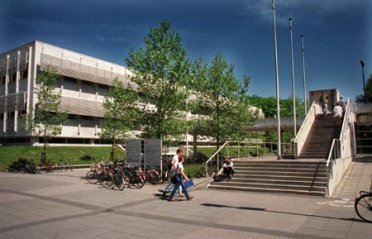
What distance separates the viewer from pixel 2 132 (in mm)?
40844

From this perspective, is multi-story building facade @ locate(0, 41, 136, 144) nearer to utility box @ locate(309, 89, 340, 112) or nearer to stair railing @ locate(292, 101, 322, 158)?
utility box @ locate(309, 89, 340, 112)

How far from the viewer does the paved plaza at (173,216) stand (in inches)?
331

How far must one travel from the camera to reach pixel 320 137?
2189 centimetres

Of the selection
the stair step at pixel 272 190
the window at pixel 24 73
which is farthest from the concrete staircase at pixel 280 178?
the window at pixel 24 73

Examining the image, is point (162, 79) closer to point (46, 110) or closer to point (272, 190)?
point (272, 190)

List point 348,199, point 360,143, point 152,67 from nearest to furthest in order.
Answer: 1. point 348,199
2. point 152,67
3. point 360,143

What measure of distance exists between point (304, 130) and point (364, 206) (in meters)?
12.1

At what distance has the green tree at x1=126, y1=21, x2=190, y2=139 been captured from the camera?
2173 cm

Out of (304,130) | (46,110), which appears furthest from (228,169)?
(46,110)

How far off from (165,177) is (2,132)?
95.9 ft

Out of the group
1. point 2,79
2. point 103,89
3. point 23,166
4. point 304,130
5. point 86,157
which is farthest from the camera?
point 103,89

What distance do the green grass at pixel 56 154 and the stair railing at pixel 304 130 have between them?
1945 centimetres

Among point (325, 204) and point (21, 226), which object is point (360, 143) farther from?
point (21, 226)

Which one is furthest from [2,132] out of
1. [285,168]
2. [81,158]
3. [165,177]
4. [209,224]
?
[209,224]
